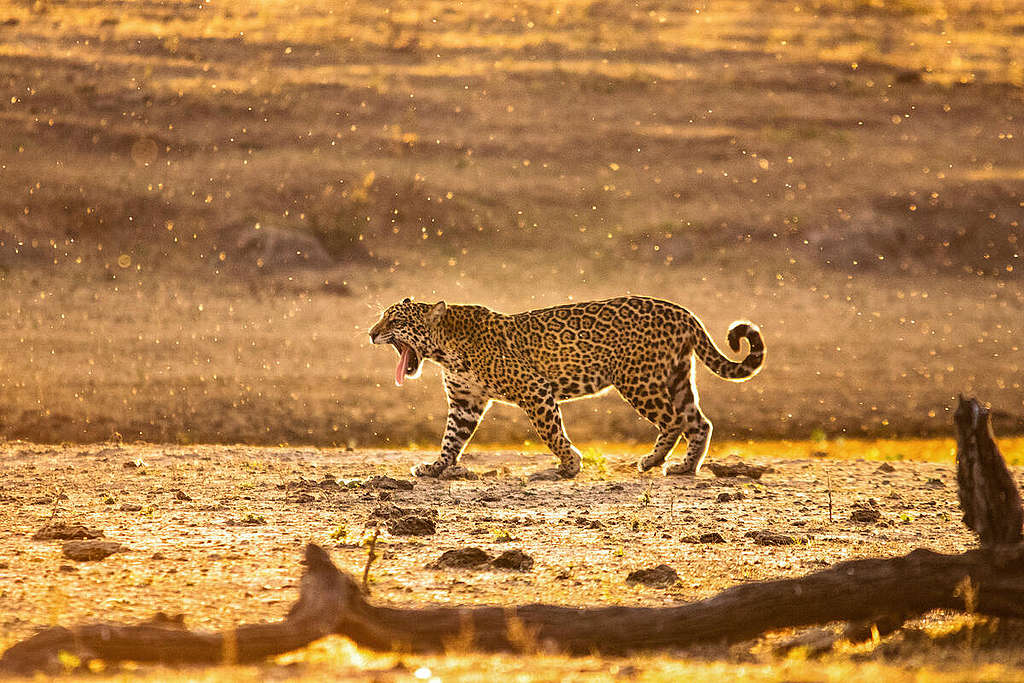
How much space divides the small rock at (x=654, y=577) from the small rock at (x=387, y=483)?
4.07 m

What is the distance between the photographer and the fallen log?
6.24 m

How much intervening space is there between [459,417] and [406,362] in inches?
28.7

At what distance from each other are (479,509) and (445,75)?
2759 cm

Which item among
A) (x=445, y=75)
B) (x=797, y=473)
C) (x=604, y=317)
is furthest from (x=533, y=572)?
(x=445, y=75)

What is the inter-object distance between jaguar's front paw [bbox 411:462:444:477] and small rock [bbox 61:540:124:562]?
13.6 ft

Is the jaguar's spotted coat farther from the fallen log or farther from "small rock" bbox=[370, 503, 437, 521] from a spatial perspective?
the fallen log

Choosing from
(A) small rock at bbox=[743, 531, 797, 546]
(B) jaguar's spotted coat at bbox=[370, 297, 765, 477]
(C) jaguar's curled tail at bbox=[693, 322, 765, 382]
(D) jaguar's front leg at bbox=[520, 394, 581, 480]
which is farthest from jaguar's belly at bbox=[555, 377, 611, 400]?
(A) small rock at bbox=[743, 531, 797, 546]

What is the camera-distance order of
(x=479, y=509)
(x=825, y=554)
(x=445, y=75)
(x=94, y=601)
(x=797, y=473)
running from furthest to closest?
(x=445, y=75) → (x=797, y=473) → (x=479, y=509) → (x=825, y=554) → (x=94, y=601)

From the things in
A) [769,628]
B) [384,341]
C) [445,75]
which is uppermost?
[445,75]

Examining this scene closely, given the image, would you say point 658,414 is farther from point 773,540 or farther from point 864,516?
point 773,540

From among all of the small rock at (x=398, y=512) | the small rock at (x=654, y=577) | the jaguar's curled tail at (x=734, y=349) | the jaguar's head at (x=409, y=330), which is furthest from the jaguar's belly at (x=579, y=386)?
the small rock at (x=654, y=577)

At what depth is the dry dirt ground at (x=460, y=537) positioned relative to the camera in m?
6.63

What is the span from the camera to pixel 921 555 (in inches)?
280

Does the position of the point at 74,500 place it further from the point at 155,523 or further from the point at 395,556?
the point at 395,556
